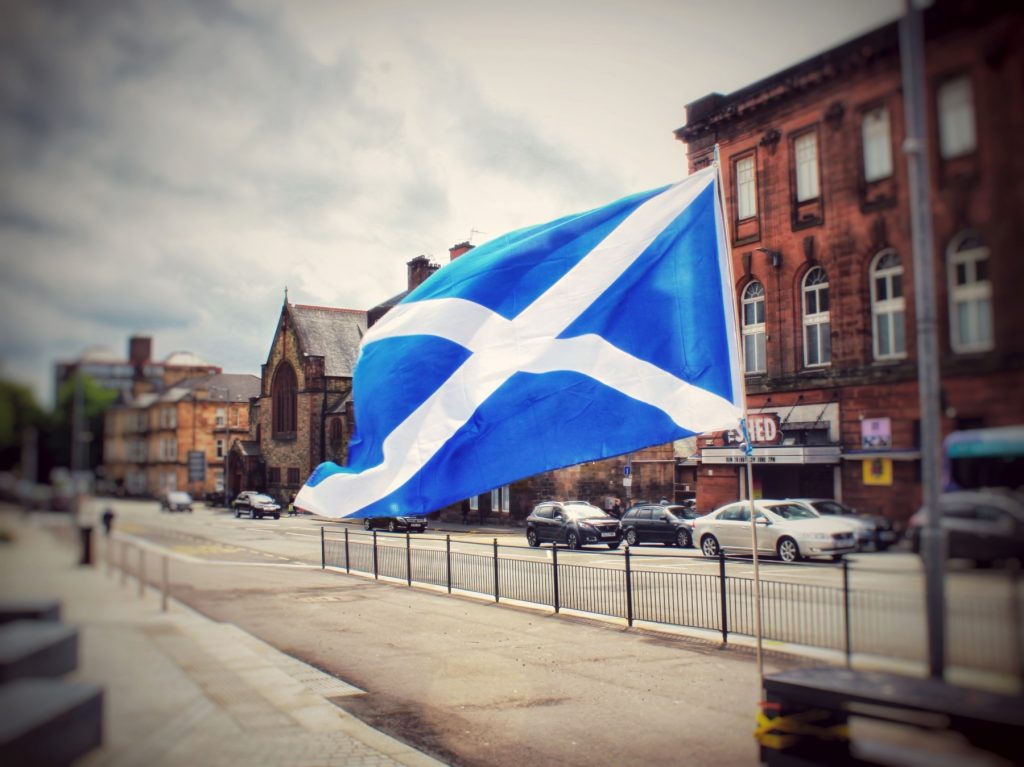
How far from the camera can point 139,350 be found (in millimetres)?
3639

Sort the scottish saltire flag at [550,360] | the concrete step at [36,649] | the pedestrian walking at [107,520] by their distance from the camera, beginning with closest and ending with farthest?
1. the concrete step at [36,649]
2. the pedestrian walking at [107,520]
3. the scottish saltire flag at [550,360]

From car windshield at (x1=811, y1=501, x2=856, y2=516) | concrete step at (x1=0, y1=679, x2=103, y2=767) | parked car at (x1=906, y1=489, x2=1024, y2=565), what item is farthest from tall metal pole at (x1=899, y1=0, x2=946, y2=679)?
concrete step at (x1=0, y1=679, x2=103, y2=767)

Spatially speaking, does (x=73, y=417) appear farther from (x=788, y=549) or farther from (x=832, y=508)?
(x=788, y=549)

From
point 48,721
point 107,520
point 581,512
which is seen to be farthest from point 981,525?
point 581,512

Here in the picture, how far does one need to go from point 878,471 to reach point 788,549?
1.01 meters

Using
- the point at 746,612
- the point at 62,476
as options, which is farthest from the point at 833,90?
the point at 746,612

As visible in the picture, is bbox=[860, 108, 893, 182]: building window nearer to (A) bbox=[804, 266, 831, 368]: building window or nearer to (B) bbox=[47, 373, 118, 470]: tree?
(A) bbox=[804, 266, 831, 368]: building window

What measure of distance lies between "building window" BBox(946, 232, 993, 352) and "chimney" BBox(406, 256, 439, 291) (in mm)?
3659

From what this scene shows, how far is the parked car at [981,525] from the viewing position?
2.55 metres

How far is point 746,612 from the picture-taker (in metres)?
11.6

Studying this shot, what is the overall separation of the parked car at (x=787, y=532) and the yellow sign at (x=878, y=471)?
0.38m

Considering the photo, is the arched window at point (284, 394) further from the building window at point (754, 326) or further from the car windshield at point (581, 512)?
the car windshield at point (581, 512)

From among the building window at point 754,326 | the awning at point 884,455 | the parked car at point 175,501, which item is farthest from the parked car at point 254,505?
the awning at point 884,455

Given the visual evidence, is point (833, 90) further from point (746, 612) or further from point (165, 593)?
point (746, 612)
